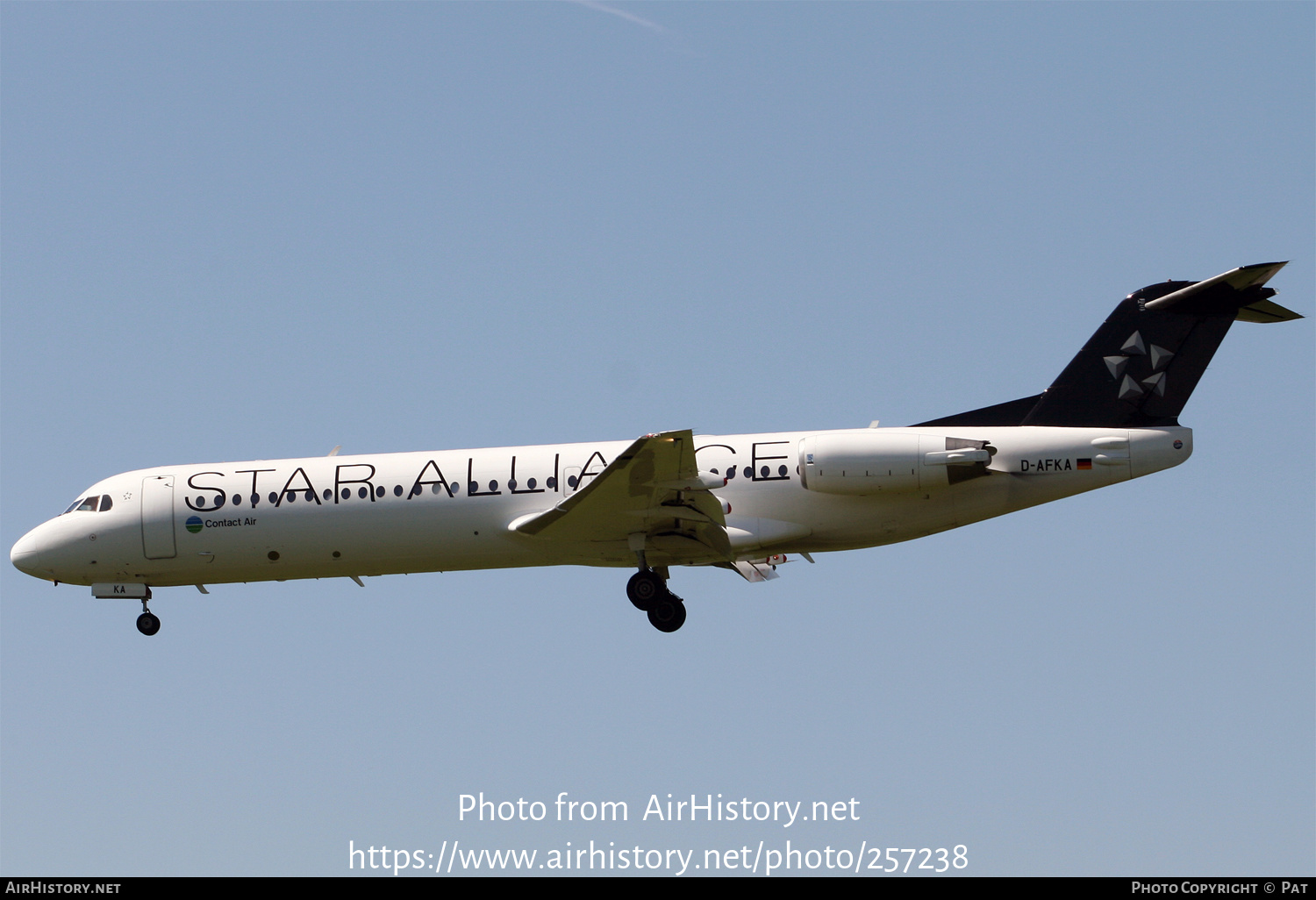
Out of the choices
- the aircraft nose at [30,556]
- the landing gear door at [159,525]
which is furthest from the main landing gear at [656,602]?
the aircraft nose at [30,556]

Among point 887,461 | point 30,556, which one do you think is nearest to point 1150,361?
point 887,461

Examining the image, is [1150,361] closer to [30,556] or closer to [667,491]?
[667,491]

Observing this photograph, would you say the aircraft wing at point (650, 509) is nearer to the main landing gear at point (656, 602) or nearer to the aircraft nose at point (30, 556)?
the main landing gear at point (656, 602)

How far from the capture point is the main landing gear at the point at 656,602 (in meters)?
25.3

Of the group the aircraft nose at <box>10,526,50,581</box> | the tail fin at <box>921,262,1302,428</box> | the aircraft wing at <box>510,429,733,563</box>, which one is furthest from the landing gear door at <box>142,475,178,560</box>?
the tail fin at <box>921,262,1302,428</box>

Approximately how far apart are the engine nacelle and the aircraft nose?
14241 millimetres

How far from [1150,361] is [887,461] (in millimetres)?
5060

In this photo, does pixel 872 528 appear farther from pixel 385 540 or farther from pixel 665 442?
pixel 385 540

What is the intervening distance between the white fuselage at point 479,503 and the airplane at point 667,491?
3 centimetres

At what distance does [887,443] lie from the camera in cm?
2409

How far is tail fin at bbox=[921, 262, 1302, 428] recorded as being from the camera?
24766mm
